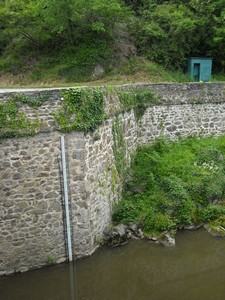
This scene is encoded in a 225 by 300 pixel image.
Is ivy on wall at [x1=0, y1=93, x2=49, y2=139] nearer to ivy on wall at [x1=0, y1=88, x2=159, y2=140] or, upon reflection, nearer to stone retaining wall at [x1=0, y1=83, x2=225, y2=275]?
ivy on wall at [x1=0, y1=88, x2=159, y2=140]

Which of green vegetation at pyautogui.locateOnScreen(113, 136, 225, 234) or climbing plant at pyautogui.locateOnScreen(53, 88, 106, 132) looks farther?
green vegetation at pyautogui.locateOnScreen(113, 136, 225, 234)

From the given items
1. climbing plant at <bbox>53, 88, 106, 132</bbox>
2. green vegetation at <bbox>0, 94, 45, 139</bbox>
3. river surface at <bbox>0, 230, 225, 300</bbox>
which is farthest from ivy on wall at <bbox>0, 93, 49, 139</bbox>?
river surface at <bbox>0, 230, 225, 300</bbox>

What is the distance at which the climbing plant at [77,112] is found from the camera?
838cm

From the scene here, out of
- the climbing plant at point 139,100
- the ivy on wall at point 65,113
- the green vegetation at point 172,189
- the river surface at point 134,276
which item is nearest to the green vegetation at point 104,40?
the climbing plant at point 139,100

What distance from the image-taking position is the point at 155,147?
47.0 ft

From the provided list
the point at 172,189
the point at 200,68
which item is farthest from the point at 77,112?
the point at 200,68

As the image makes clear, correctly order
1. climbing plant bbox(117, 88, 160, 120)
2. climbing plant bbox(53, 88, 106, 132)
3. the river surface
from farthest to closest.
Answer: climbing plant bbox(117, 88, 160, 120) < climbing plant bbox(53, 88, 106, 132) < the river surface

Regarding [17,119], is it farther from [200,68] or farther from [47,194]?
[200,68]

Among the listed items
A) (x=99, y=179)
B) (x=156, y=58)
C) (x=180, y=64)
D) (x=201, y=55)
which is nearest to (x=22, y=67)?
(x=156, y=58)

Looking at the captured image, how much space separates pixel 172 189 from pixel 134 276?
375 centimetres

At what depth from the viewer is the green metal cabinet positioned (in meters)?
21.4

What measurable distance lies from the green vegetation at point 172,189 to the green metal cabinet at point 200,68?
876cm

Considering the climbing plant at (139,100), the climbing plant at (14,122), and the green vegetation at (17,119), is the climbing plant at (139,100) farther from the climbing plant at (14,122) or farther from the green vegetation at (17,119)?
the climbing plant at (14,122)

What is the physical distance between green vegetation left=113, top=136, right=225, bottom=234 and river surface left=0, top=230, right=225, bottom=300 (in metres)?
0.94
